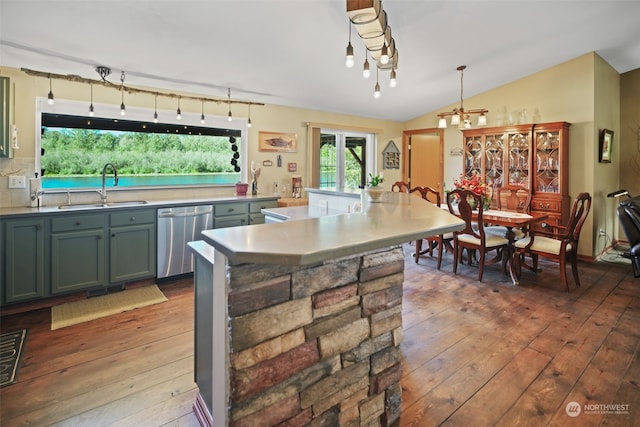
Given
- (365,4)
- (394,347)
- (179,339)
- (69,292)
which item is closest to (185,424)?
(179,339)

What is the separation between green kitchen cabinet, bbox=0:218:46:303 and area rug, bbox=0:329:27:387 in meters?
0.44

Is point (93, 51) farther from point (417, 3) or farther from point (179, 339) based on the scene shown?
point (417, 3)

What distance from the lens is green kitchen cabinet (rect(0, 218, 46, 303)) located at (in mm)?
2881

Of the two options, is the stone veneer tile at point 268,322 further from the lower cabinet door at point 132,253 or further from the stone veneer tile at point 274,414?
the lower cabinet door at point 132,253

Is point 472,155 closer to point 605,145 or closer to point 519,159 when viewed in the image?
point 519,159

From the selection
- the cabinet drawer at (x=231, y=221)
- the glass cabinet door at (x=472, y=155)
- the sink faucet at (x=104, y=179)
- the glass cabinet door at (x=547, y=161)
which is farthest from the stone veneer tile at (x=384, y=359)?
the glass cabinet door at (x=472, y=155)

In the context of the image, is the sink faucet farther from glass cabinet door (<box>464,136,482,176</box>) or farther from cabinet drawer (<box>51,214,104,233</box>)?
glass cabinet door (<box>464,136,482,176</box>)

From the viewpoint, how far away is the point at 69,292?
3191mm

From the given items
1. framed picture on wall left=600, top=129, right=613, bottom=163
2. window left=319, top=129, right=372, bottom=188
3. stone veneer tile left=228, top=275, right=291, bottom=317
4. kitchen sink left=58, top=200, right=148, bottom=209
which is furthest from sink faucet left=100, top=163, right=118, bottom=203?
framed picture on wall left=600, top=129, right=613, bottom=163

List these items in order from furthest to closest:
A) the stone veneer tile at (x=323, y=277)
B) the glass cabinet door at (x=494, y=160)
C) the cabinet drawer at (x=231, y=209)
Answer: the glass cabinet door at (x=494, y=160) < the cabinet drawer at (x=231, y=209) < the stone veneer tile at (x=323, y=277)

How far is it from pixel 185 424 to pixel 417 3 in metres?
3.52

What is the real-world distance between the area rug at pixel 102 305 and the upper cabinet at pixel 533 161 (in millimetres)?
5084

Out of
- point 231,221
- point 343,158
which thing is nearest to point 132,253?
point 231,221

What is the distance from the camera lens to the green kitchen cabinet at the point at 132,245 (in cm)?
341
